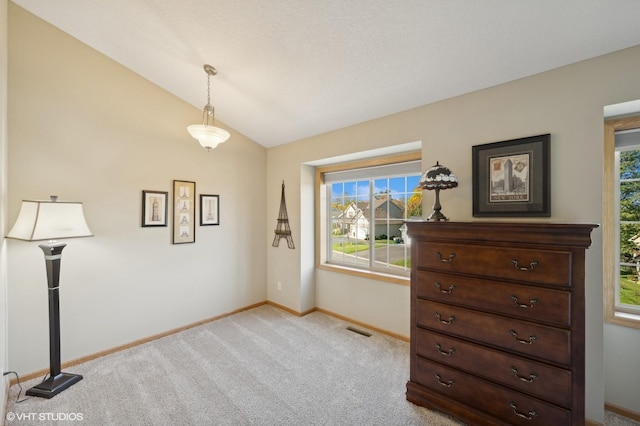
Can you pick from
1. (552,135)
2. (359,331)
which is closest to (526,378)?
(552,135)

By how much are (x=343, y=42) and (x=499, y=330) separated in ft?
7.67

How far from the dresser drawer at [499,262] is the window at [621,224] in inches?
38.4

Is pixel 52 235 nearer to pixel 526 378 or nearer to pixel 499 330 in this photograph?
pixel 499 330

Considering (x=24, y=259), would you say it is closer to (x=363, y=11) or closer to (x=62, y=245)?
(x=62, y=245)

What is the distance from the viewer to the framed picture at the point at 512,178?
6.29ft

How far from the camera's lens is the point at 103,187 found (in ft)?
8.70

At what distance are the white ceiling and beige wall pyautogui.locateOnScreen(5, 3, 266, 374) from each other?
32cm

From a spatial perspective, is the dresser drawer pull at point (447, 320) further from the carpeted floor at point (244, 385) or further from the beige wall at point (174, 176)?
the beige wall at point (174, 176)

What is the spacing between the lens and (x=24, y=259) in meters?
2.24

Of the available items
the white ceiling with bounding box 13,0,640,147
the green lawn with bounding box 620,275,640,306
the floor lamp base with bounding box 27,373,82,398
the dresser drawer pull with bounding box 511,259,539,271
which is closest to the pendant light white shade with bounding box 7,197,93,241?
the floor lamp base with bounding box 27,373,82,398

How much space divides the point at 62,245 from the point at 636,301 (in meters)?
4.62

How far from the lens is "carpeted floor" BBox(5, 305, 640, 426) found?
1840mm

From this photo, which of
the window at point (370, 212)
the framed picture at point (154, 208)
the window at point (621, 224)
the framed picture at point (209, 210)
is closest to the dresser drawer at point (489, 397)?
the window at point (621, 224)

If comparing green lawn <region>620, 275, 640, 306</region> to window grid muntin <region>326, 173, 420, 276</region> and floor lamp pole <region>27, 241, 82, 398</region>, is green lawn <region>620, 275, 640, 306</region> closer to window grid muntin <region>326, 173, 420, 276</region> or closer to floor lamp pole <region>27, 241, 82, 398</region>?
window grid muntin <region>326, 173, 420, 276</region>
